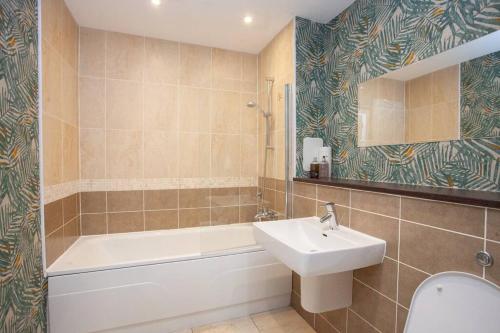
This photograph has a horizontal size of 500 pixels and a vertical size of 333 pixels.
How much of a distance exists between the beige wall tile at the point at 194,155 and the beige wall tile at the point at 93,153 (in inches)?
27.1

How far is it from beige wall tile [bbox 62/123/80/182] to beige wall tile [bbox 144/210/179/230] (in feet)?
2.30

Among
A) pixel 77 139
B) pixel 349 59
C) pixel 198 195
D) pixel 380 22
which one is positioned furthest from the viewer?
pixel 198 195

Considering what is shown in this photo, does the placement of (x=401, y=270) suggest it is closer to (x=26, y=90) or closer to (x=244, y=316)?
(x=244, y=316)

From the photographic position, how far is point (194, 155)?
247cm

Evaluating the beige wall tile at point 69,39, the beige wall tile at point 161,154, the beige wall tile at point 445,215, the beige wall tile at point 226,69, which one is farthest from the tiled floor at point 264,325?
the beige wall tile at point 69,39

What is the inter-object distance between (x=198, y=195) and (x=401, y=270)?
1830mm

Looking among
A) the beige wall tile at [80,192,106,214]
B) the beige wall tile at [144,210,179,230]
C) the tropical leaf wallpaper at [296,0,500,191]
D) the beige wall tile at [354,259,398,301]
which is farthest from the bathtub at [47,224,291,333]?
the tropical leaf wallpaper at [296,0,500,191]

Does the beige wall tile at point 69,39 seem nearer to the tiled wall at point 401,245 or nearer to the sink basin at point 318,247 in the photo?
the sink basin at point 318,247

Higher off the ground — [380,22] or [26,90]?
[380,22]

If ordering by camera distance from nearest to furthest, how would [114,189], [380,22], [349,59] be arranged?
[380,22] → [349,59] → [114,189]

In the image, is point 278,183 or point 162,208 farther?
point 162,208

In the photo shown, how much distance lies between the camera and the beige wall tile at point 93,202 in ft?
7.10

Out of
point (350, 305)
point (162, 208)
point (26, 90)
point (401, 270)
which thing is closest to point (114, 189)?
point (162, 208)

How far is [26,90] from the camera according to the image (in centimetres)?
124
